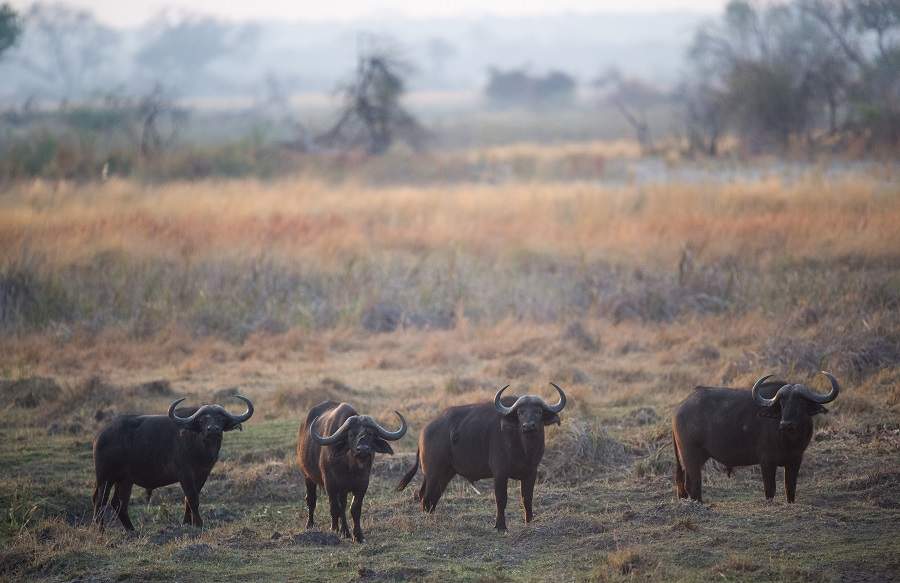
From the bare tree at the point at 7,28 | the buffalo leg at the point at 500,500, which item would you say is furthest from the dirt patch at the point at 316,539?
the bare tree at the point at 7,28

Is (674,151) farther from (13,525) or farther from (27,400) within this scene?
(13,525)

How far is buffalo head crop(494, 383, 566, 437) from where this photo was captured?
26.6ft

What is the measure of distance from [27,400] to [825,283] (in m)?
10.8

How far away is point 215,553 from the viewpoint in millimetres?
7988

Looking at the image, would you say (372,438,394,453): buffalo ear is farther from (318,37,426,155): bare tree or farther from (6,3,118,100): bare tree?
(6,3,118,100): bare tree

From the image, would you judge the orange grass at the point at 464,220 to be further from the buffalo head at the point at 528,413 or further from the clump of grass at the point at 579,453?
the buffalo head at the point at 528,413

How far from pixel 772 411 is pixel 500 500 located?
2219mm

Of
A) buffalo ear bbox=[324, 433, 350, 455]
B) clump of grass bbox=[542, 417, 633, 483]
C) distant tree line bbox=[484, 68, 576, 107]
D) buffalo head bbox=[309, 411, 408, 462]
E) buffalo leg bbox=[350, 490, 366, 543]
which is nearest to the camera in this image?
buffalo head bbox=[309, 411, 408, 462]

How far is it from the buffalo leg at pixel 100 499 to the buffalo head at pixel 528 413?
3.30 m

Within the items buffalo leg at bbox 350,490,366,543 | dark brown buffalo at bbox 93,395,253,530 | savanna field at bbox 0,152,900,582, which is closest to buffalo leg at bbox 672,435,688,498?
savanna field at bbox 0,152,900,582

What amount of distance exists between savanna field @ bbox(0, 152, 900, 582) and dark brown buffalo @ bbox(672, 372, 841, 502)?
330 mm

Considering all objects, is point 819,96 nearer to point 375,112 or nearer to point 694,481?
point 375,112

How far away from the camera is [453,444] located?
864 cm

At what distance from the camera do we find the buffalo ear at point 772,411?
8492mm
